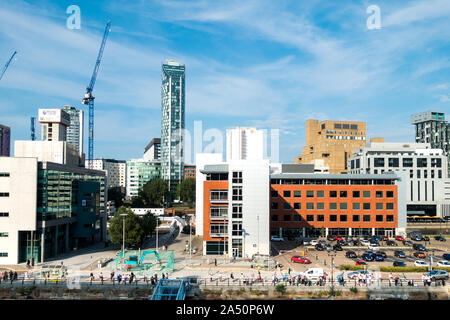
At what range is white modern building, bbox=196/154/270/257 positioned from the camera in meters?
41.7

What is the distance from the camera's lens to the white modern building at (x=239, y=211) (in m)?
41.7

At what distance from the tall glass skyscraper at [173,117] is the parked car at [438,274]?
410ft

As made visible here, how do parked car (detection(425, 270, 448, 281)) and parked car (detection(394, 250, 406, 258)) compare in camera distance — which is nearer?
parked car (detection(425, 270, 448, 281))

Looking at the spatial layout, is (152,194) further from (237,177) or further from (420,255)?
(420,255)

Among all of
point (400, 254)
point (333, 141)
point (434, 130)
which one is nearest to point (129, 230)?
point (400, 254)

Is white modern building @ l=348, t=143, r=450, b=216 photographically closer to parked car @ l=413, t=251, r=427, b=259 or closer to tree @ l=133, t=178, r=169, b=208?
parked car @ l=413, t=251, r=427, b=259

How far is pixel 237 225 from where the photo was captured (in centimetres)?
4200

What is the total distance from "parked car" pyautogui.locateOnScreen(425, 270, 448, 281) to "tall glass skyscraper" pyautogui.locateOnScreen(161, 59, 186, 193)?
125 meters

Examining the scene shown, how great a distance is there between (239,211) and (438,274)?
20.8 meters

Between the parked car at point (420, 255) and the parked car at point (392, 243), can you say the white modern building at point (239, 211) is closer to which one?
the parked car at point (420, 255)

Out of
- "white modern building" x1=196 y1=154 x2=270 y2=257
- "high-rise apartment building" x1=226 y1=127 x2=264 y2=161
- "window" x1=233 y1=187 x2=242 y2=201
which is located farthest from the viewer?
"high-rise apartment building" x1=226 y1=127 x2=264 y2=161

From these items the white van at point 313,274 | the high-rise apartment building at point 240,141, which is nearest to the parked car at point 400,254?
the white van at point 313,274

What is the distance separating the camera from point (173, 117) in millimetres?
163875

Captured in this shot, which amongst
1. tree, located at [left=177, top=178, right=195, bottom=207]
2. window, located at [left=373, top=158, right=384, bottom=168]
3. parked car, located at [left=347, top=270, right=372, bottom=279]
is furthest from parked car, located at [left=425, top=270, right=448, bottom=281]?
tree, located at [left=177, top=178, right=195, bottom=207]
